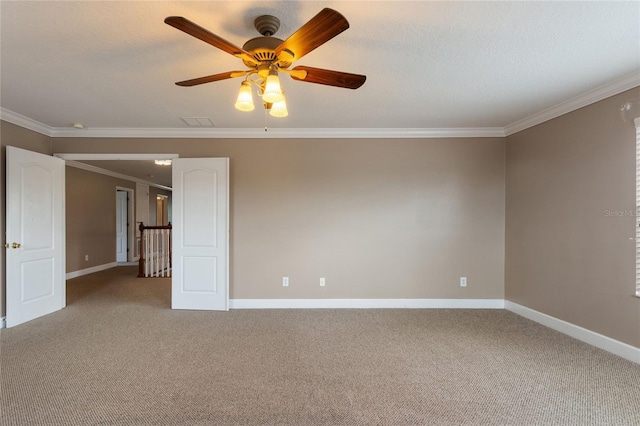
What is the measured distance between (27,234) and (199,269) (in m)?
1.99

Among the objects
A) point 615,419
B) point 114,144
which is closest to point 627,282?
point 615,419

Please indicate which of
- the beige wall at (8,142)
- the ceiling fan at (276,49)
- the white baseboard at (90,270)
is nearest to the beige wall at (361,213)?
the beige wall at (8,142)

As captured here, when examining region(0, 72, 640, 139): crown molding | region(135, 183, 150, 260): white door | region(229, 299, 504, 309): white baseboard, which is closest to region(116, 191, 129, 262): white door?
region(135, 183, 150, 260): white door

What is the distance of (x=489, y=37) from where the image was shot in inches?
77.2

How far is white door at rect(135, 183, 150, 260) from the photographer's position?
8453 mm

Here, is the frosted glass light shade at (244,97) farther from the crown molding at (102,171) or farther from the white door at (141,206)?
the white door at (141,206)

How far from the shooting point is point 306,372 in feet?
7.93

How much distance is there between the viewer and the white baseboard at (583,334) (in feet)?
8.59

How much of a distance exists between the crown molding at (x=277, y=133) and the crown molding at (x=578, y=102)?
1.05 ft

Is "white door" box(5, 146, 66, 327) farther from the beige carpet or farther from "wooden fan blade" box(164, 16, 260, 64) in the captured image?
"wooden fan blade" box(164, 16, 260, 64)

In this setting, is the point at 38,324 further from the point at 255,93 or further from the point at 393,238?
the point at 393,238

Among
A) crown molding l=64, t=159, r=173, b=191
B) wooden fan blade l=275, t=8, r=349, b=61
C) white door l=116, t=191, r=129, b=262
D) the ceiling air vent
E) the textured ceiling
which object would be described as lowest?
white door l=116, t=191, r=129, b=262

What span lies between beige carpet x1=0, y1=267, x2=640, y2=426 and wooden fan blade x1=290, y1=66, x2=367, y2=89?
213 cm

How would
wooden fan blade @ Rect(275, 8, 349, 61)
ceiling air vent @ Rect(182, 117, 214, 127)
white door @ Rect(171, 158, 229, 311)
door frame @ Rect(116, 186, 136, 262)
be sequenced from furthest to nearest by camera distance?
door frame @ Rect(116, 186, 136, 262)
white door @ Rect(171, 158, 229, 311)
ceiling air vent @ Rect(182, 117, 214, 127)
wooden fan blade @ Rect(275, 8, 349, 61)
